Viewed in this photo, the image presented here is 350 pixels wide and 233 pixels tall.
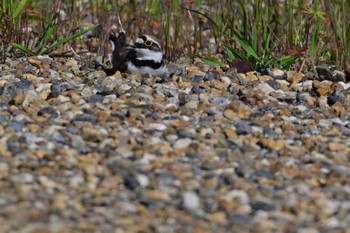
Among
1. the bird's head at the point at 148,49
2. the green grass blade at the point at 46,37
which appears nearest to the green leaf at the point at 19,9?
the green grass blade at the point at 46,37

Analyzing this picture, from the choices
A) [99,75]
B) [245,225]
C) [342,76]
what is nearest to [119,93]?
[99,75]

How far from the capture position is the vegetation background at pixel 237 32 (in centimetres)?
615

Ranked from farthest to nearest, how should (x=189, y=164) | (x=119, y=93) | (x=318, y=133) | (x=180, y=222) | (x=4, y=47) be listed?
1. (x=4, y=47)
2. (x=119, y=93)
3. (x=318, y=133)
4. (x=189, y=164)
5. (x=180, y=222)

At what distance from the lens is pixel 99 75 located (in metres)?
5.85

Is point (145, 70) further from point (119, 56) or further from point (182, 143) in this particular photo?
point (182, 143)

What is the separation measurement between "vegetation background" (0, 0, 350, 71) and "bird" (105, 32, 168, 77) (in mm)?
321

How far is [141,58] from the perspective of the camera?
5.97 metres

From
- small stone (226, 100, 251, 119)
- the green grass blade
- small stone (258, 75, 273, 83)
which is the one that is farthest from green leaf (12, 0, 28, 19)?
small stone (226, 100, 251, 119)

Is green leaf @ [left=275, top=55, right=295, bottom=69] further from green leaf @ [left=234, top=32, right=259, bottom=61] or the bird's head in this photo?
the bird's head

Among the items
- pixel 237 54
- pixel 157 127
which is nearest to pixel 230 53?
pixel 237 54

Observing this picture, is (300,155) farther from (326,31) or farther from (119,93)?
(326,31)

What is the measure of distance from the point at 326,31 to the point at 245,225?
3150 millimetres

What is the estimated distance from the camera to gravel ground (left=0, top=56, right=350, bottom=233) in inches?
141

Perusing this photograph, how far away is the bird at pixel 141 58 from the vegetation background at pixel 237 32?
1.05 ft
